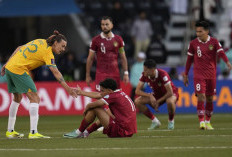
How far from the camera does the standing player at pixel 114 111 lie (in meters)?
12.4

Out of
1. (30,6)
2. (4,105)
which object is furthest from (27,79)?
(30,6)

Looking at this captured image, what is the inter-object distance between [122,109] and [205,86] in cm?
357

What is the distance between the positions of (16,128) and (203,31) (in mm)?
5063

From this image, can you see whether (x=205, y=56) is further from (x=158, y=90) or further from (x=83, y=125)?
(x=83, y=125)

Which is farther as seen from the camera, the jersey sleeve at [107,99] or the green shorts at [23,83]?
the green shorts at [23,83]

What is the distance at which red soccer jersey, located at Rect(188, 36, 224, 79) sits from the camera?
15492mm

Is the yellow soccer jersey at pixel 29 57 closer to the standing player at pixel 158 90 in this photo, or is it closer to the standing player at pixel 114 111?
the standing player at pixel 114 111

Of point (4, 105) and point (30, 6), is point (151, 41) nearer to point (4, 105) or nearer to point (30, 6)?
point (30, 6)

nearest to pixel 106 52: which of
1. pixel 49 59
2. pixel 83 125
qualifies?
pixel 49 59

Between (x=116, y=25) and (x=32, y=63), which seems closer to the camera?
(x=32, y=63)

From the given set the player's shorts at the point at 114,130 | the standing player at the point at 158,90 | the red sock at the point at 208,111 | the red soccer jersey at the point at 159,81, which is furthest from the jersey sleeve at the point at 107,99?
the red sock at the point at 208,111

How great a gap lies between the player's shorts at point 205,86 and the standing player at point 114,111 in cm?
319

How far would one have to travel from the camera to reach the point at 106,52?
52.7 feet

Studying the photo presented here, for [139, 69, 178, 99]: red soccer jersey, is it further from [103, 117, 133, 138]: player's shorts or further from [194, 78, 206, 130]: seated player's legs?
[103, 117, 133, 138]: player's shorts
